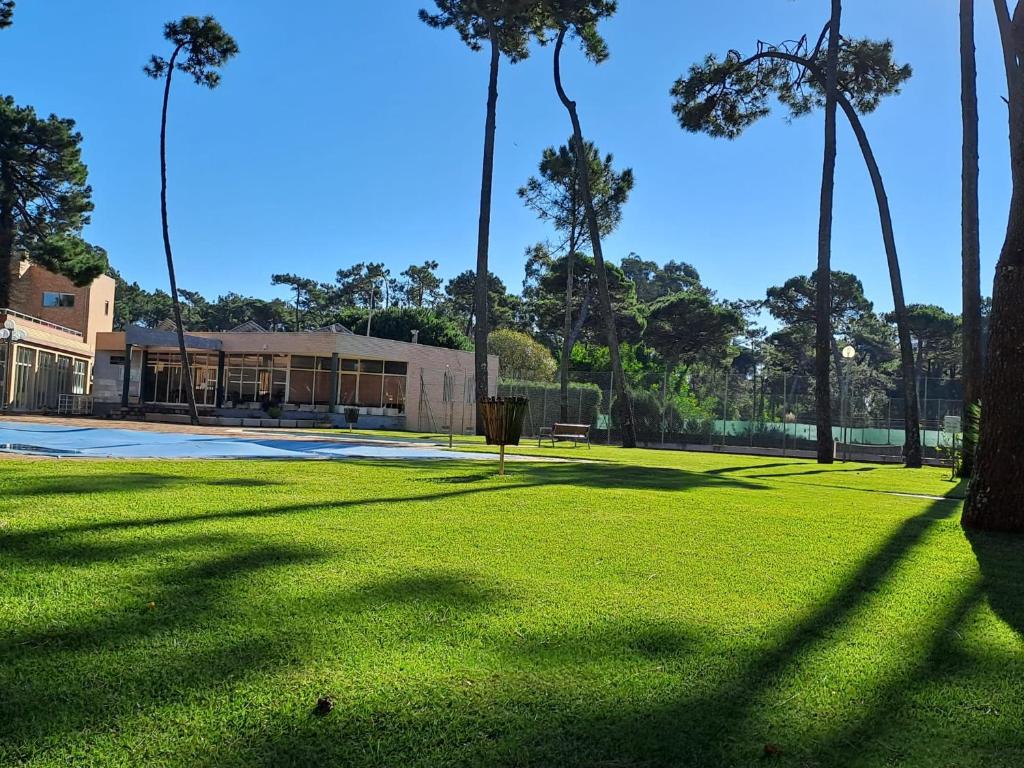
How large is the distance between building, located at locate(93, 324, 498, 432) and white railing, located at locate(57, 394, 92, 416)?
0.95m

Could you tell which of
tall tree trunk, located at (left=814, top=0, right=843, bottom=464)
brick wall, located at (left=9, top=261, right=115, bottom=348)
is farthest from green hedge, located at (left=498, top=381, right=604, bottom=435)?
brick wall, located at (left=9, top=261, right=115, bottom=348)

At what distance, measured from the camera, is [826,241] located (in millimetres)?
18719

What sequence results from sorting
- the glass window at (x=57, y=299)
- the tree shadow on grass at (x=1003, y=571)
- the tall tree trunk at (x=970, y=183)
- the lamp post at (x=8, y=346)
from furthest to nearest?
the glass window at (x=57, y=299), the lamp post at (x=8, y=346), the tall tree trunk at (x=970, y=183), the tree shadow on grass at (x=1003, y=571)

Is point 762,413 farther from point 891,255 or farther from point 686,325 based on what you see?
point 686,325

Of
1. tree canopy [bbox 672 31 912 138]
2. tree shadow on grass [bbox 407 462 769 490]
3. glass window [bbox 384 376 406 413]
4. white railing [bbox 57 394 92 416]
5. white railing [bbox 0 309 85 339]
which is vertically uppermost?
tree canopy [bbox 672 31 912 138]

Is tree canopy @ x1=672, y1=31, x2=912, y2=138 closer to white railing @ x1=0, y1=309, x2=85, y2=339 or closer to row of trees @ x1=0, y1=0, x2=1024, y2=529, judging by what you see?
row of trees @ x1=0, y1=0, x2=1024, y2=529

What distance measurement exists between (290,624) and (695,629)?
145 centimetres

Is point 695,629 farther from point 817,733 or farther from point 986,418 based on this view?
point 986,418

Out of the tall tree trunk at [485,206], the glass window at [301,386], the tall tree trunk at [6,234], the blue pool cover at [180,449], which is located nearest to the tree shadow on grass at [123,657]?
the blue pool cover at [180,449]

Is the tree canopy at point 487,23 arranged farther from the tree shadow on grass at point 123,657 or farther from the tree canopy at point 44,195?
the tree shadow on grass at point 123,657

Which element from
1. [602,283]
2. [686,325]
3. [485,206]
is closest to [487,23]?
[485,206]

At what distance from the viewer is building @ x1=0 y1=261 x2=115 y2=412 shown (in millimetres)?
30000

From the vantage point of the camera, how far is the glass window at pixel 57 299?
39.5 metres

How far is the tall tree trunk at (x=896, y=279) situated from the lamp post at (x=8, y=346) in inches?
1126
